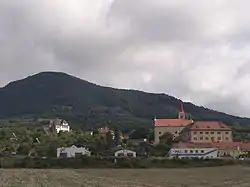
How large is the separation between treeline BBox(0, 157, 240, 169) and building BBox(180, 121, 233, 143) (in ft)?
153

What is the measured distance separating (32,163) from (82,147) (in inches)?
694

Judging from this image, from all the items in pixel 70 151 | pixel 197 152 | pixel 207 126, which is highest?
pixel 207 126

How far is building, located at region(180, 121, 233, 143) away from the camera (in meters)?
125

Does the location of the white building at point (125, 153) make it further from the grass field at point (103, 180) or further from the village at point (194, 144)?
the grass field at point (103, 180)

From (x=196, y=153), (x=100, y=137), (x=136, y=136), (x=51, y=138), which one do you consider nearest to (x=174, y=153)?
(x=196, y=153)

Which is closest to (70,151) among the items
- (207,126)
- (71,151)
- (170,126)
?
(71,151)

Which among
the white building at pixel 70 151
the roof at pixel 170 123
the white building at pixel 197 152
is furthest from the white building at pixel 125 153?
the roof at pixel 170 123

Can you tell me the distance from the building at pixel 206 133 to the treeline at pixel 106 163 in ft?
153

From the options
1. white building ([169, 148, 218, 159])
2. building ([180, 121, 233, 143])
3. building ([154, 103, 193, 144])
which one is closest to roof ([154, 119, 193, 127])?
building ([154, 103, 193, 144])

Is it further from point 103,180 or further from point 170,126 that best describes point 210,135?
point 103,180

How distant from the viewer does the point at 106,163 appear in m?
75.7

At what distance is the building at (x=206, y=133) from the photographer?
125 metres

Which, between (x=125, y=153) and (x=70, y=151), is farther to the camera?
(x=125, y=153)

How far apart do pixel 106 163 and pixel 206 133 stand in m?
56.5
